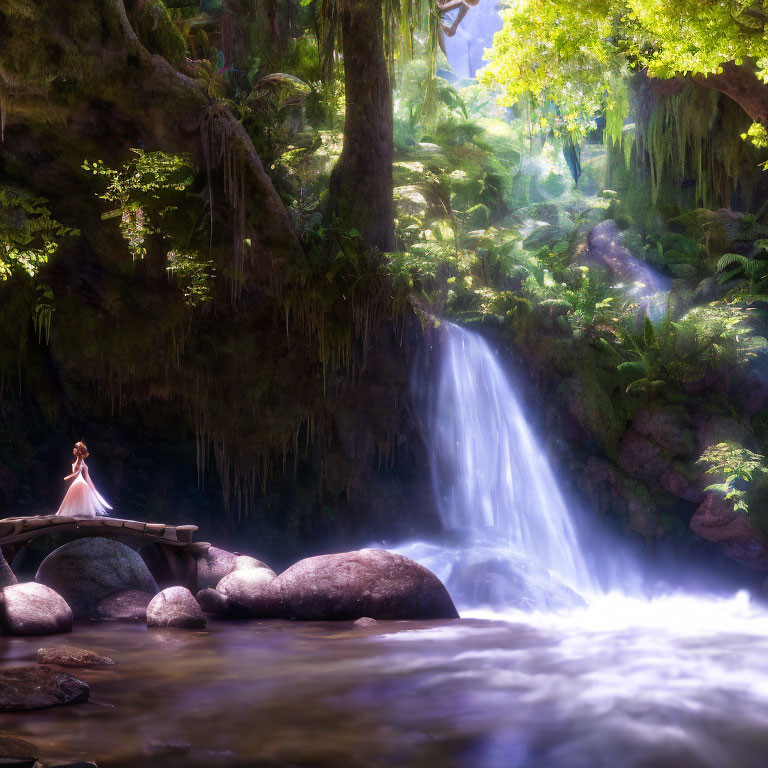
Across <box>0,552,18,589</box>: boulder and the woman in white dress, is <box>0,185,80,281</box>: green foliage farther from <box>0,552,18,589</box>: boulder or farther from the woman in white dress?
<box>0,552,18,589</box>: boulder

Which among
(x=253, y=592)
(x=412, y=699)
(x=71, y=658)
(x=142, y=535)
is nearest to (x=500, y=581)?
(x=253, y=592)

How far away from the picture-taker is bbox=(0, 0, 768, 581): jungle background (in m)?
11.6

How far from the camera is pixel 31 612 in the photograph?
8.58 metres

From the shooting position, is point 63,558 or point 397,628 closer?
point 397,628

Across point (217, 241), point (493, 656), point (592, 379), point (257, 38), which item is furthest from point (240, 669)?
point (257, 38)

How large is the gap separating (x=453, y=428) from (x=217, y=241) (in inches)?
233

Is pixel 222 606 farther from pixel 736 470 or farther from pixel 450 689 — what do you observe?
pixel 736 470

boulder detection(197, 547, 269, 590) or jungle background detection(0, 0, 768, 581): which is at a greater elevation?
jungle background detection(0, 0, 768, 581)

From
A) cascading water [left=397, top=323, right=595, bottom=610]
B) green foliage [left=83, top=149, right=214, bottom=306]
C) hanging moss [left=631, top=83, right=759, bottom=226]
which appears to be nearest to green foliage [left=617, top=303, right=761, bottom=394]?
cascading water [left=397, top=323, right=595, bottom=610]

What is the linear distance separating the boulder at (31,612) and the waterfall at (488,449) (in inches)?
322

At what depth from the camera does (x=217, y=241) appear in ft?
41.2

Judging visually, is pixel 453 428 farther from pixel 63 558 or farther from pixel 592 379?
pixel 63 558

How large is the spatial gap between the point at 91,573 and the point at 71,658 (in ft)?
14.9

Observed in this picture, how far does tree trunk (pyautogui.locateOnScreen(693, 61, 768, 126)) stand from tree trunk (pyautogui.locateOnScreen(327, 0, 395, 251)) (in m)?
5.95
